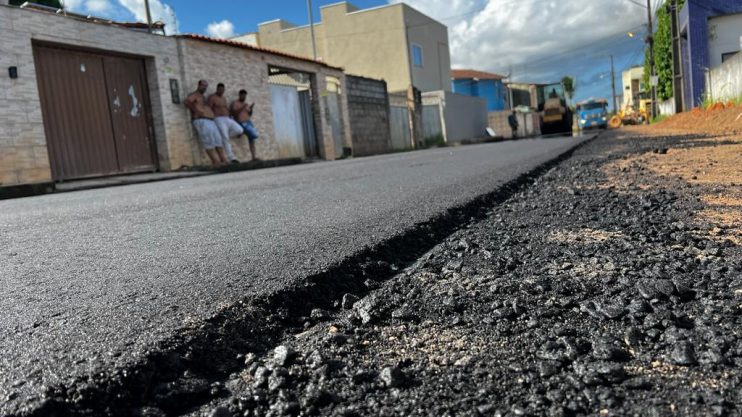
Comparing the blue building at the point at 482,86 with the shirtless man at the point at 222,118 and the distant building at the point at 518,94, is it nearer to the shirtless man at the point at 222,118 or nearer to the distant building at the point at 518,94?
the distant building at the point at 518,94

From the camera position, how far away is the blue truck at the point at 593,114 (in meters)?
37.4

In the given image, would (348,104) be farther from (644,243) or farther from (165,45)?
(644,243)

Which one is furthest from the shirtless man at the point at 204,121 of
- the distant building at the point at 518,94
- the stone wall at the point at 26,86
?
the distant building at the point at 518,94

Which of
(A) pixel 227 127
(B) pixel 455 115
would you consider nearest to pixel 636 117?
(B) pixel 455 115

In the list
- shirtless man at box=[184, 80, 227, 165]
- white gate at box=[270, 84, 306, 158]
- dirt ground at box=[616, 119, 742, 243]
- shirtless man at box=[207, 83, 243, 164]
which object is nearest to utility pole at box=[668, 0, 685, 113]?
white gate at box=[270, 84, 306, 158]

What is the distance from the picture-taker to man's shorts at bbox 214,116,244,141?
1398 centimetres

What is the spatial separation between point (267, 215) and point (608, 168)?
4159 millimetres

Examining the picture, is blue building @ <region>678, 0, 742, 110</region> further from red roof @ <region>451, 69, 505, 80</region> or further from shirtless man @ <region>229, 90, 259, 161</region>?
red roof @ <region>451, 69, 505, 80</region>

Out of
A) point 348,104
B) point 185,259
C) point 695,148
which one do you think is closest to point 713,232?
point 185,259

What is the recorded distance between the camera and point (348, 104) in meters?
21.5

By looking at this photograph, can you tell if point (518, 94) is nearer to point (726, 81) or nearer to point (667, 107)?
point (667, 107)

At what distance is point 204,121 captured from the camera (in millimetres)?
13516

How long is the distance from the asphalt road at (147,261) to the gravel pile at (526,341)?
1.03ft

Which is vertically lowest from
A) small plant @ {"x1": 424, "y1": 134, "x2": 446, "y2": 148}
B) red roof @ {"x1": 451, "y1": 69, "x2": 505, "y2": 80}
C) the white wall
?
small plant @ {"x1": 424, "y1": 134, "x2": 446, "y2": 148}
